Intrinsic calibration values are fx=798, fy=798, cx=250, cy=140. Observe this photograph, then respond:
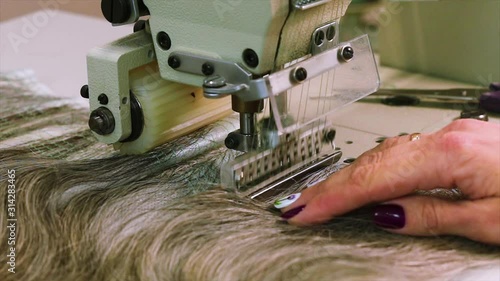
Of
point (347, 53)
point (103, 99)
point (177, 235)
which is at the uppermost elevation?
point (347, 53)

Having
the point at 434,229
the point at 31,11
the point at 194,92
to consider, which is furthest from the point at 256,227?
the point at 31,11

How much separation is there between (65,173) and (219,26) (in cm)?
38

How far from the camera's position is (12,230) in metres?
1.23

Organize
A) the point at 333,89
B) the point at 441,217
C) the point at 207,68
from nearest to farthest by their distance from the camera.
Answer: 1. the point at 441,217
2. the point at 207,68
3. the point at 333,89

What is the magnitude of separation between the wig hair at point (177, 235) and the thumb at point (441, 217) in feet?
0.06

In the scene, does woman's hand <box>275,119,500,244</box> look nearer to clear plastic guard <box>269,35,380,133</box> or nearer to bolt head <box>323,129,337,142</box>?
clear plastic guard <box>269,35,380,133</box>

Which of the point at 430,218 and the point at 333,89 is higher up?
the point at 333,89

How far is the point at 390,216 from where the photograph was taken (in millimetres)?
1172

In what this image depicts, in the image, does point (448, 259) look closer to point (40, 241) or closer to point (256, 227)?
point (256, 227)

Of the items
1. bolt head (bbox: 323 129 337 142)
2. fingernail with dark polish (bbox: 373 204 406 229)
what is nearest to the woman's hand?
fingernail with dark polish (bbox: 373 204 406 229)

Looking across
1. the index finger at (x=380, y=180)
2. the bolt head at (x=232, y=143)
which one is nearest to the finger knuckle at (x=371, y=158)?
the index finger at (x=380, y=180)

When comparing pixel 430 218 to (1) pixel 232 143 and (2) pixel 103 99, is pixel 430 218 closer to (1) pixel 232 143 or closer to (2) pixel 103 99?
(1) pixel 232 143

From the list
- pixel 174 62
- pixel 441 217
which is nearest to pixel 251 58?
pixel 174 62

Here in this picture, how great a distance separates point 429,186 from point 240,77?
1.07 ft
